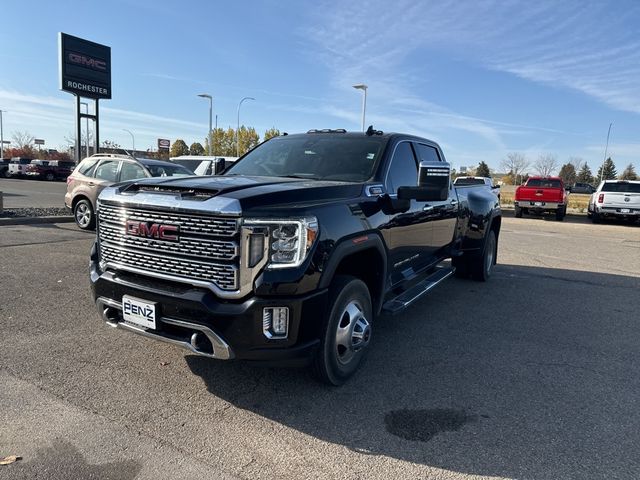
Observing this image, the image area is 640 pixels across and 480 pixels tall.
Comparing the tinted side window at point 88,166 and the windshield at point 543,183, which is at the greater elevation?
the windshield at point 543,183

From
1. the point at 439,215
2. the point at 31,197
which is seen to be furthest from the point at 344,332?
the point at 31,197

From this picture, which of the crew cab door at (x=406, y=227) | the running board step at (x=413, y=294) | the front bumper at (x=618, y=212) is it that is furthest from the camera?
the front bumper at (x=618, y=212)

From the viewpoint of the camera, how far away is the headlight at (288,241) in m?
2.85

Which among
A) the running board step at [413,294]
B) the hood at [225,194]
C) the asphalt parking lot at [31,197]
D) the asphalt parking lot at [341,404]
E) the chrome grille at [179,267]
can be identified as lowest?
the asphalt parking lot at [341,404]

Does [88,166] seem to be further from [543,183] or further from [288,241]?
[543,183]

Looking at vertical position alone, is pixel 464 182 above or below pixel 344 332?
above

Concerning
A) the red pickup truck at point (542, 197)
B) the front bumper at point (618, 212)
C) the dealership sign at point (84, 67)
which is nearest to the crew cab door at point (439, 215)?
the dealership sign at point (84, 67)

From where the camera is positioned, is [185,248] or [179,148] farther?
[179,148]

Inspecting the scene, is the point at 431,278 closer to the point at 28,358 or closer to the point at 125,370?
the point at 125,370

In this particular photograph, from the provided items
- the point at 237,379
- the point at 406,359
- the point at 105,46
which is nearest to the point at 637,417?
the point at 406,359

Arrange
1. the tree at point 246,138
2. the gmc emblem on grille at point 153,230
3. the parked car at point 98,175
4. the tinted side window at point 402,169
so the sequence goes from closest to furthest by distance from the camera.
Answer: the gmc emblem on grille at point 153,230, the tinted side window at point 402,169, the parked car at point 98,175, the tree at point 246,138

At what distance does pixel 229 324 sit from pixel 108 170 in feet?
30.5

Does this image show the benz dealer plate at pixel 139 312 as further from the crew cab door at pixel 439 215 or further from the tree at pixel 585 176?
the tree at pixel 585 176

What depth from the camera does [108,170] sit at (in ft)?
35.4
